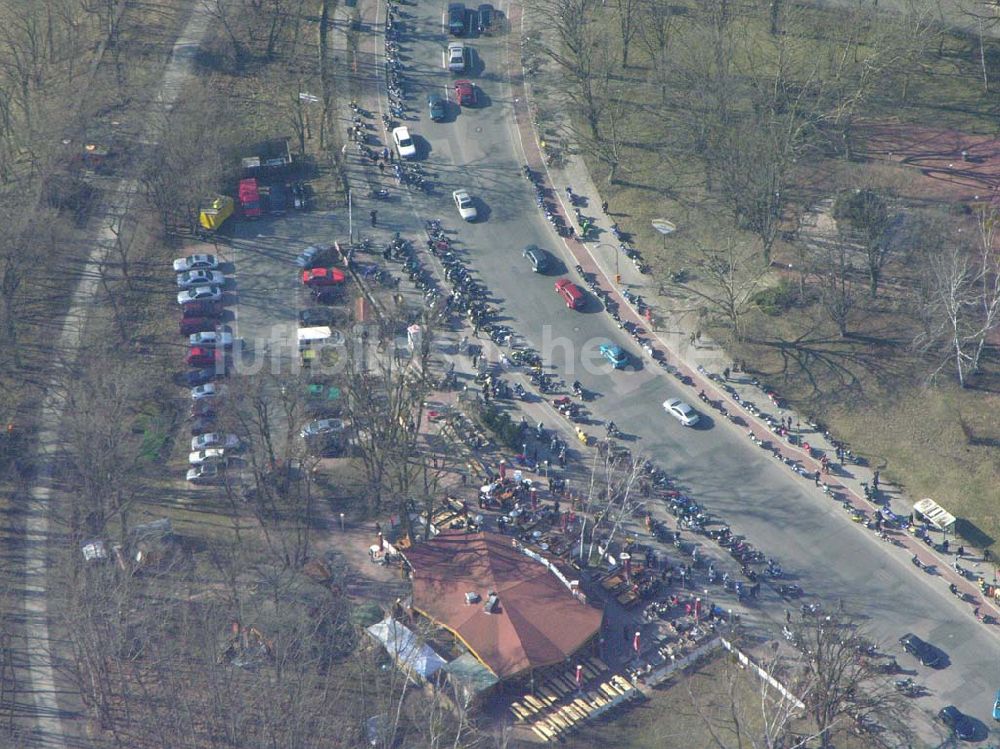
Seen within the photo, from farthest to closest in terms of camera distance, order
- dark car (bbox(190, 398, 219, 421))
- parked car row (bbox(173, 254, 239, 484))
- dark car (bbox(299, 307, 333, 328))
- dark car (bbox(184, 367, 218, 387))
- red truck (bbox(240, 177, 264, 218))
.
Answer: red truck (bbox(240, 177, 264, 218)), dark car (bbox(299, 307, 333, 328)), dark car (bbox(184, 367, 218, 387)), dark car (bbox(190, 398, 219, 421)), parked car row (bbox(173, 254, 239, 484))

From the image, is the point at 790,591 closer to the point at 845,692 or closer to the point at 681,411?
the point at 845,692

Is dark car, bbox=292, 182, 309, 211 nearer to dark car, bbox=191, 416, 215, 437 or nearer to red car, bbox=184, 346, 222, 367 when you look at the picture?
red car, bbox=184, 346, 222, 367

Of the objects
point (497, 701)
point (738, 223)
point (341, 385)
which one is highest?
point (738, 223)

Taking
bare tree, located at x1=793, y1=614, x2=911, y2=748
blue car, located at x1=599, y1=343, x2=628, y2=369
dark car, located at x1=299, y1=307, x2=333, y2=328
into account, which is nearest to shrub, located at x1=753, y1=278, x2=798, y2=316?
blue car, located at x1=599, y1=343, x2=628, y2=369

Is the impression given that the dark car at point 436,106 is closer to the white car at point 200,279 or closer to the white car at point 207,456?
the white car at point 200,279

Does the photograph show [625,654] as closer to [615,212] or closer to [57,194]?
[615,212]

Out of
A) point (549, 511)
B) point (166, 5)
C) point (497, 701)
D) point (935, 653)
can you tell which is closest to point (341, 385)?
point (549, 511)

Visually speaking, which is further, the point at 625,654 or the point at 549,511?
the point at 549,511

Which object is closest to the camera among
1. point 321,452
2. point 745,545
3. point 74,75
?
point 745,545

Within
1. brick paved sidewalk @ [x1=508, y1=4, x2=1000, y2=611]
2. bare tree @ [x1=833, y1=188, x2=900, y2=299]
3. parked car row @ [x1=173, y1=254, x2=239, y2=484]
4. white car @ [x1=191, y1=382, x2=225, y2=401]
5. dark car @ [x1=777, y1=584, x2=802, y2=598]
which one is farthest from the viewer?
bare tree @ [x1=833, y1=188, x2=900, y2=299]
